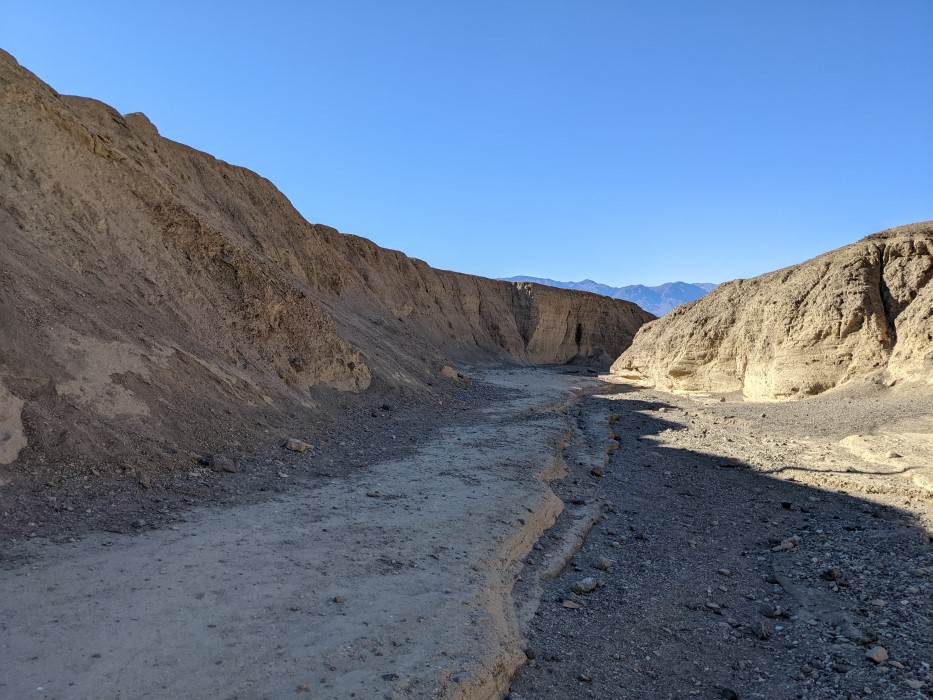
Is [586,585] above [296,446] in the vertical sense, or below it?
below

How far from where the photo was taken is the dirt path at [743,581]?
10.8 ft

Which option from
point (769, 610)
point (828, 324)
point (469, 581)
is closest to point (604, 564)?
point (769, 610)

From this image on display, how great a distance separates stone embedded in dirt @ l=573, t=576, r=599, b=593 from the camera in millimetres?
4293

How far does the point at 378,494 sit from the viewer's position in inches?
227

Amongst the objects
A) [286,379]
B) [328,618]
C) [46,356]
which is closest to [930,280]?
[286,379]

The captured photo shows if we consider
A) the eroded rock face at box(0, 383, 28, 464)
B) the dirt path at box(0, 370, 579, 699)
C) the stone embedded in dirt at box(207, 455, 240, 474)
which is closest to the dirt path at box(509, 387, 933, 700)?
the dirt path at box(0, 370, 579, 699)

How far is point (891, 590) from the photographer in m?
4.27

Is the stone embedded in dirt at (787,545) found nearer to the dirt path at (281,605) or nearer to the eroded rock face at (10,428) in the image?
the dirt path at (281,605)

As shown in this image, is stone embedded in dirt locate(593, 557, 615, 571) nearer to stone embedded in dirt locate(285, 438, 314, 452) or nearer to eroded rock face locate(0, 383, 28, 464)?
stone embedded in dirt locate(285, 438, 314, 452)

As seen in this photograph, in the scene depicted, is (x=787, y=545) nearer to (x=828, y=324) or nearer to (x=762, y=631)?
(x=762, y=631)

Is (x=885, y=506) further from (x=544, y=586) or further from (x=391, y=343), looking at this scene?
(x=391, y=343)

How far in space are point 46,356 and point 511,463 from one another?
5.29 metres

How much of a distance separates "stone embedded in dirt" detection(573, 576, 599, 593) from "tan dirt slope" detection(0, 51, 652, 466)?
13.6ft

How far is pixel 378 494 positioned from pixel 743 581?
11.0 ft
